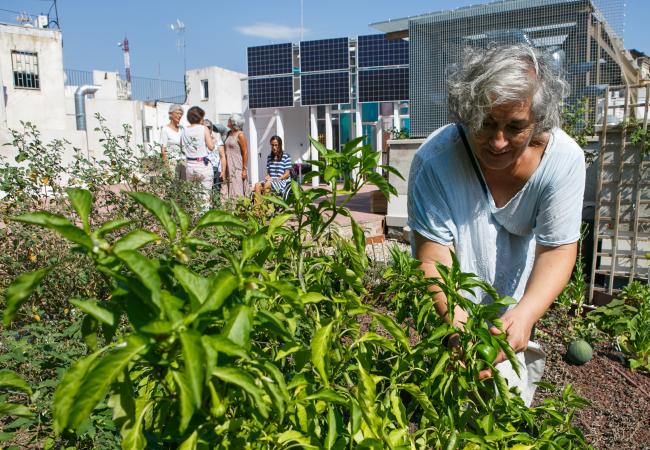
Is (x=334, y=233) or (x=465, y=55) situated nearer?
(x=334, y=233)

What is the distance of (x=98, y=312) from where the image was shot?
2.52 ft

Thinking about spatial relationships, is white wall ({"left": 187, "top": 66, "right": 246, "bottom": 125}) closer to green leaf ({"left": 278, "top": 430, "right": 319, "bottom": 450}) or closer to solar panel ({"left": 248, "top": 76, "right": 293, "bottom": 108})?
solar panel ({"left": 248, "top": 76, "right": 293, "bottom": 108})

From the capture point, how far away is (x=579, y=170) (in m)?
1.92

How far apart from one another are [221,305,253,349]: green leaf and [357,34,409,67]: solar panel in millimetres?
16256

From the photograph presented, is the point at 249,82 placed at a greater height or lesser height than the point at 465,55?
greater

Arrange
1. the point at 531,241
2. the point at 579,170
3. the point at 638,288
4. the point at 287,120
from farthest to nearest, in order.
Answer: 1. the point at 287,120
2. the point at 638,288
3. the point at 531,241
4. the point at 579,170

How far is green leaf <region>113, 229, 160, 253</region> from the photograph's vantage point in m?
0.76

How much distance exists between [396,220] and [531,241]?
5.62 m

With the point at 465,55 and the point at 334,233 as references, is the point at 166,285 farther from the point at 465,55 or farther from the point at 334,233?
the point at 465,55

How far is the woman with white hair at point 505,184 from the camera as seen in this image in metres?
1.70

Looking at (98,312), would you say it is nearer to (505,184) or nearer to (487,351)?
(487,351)

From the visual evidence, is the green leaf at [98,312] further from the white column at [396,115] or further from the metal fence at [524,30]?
the white column at [396,115]

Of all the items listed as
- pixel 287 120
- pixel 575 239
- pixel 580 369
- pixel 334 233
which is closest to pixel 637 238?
pixel 580 369

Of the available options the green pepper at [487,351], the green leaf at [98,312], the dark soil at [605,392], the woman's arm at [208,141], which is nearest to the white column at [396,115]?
the woman's arm at [208,141]
